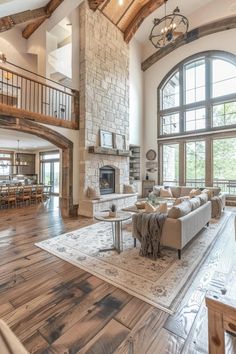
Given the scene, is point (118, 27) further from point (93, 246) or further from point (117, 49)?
point (93, 246)

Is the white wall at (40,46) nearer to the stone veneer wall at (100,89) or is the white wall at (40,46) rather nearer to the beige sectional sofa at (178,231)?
the stone veneer wall at (100,89)

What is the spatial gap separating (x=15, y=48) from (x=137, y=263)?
31.3 ft

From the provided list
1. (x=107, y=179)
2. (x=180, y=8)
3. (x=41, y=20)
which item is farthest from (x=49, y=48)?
(x=180, y=8)

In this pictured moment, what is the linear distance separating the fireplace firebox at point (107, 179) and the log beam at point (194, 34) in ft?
20.1

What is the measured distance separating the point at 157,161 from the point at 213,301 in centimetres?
862

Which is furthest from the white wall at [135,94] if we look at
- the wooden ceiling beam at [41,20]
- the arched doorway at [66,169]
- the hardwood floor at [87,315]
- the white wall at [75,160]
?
the hardwood floor at [87,315]

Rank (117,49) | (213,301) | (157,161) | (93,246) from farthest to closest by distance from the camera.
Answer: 1. (157,161)
2. (117,49)
3. (93,246)
4. (213,301)

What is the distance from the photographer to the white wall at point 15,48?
26.0ft

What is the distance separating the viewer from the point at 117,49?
7.84m

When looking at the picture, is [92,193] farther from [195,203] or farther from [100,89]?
[100,89]

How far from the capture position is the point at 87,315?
1979 millimetres

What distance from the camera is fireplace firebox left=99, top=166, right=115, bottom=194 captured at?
24.0 feet

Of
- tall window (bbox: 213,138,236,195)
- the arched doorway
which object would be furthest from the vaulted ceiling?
tall window (bbox: 213,138,236,195)

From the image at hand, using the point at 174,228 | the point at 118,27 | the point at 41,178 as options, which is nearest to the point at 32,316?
the point at 174,228
